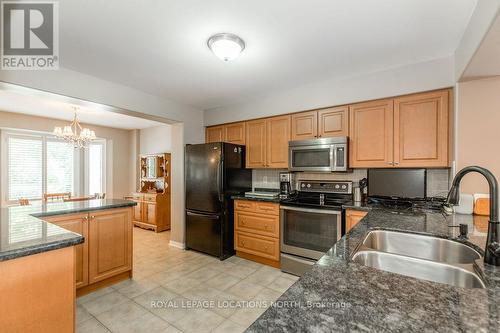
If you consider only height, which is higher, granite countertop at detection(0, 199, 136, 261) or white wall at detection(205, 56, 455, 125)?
white wall at detection(205, 56, 455, 125)

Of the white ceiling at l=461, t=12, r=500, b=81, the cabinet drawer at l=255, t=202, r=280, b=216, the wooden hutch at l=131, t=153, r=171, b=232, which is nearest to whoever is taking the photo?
the white ceiling at l=461, t=12, r=500, b=81

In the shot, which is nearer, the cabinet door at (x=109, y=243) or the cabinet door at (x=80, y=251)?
the cabinet door at (x=80, y=251)

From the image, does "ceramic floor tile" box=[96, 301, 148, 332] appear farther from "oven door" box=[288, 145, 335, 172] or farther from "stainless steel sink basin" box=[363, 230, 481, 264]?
"oven door" box=[288, 145, 335, 172]

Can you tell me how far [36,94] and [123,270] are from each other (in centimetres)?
209

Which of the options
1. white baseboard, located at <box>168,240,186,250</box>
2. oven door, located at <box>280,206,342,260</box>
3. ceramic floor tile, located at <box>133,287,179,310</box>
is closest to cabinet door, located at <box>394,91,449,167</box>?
oven door, located at <box>280,206,342,260</box>

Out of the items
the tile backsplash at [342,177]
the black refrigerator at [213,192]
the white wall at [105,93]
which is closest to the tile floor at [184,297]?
the black refrigerator at [213,192]

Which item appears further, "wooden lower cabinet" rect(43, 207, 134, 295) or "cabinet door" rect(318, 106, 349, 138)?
"cabinet door" rect(318, 106, 349, 138)

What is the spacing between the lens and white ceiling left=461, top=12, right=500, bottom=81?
142 centimetres

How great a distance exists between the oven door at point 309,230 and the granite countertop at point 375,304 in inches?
66.0

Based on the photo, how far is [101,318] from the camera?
204 cm

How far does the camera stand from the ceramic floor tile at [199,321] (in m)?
1.91

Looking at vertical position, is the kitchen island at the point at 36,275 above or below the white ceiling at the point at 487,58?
below

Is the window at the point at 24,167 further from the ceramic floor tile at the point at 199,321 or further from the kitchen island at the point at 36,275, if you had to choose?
the ceramic floor tile at the point at 199,321

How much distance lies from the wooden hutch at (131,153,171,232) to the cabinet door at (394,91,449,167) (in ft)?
14.5
